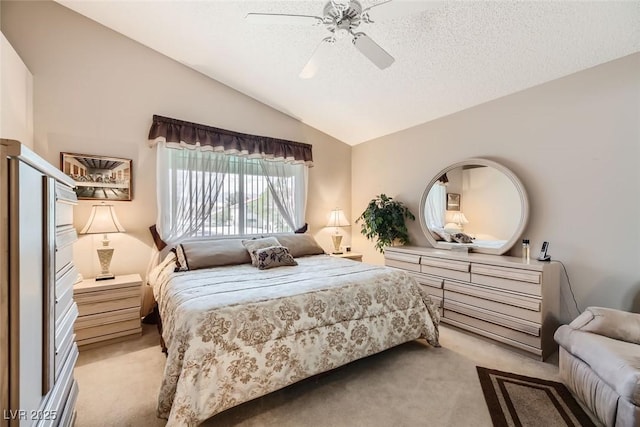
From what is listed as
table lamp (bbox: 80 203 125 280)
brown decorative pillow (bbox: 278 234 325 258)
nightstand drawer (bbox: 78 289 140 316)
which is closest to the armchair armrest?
brown decorative pillow (bbox: 278 234 325 258)

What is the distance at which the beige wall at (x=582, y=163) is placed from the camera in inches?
88.0

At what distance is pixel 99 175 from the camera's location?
9.70 feet

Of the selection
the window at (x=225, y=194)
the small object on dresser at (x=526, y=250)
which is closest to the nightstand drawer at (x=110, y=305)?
the window at (x=225, y=194)

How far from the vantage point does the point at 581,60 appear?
2.34 metres

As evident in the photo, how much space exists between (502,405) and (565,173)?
2120 millimetres

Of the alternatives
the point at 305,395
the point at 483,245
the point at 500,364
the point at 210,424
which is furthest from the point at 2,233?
the point at 483,245

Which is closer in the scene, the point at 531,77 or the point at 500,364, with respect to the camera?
the point at 500,364

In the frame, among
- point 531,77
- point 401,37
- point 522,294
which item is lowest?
point 522,294

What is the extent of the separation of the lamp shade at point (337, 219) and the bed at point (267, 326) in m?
1.80

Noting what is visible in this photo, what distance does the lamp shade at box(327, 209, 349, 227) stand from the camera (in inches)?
176

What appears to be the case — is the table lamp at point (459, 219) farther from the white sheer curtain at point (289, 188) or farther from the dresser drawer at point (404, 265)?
the white sheer curtain at point (289, 188)

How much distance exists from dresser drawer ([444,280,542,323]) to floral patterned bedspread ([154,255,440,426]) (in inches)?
21.1

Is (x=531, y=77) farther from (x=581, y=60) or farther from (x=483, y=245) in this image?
(x=483, y=245)

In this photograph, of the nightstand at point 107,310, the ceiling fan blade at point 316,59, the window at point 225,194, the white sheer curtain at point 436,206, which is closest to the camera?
the ceiling fan blade at point 316,59
